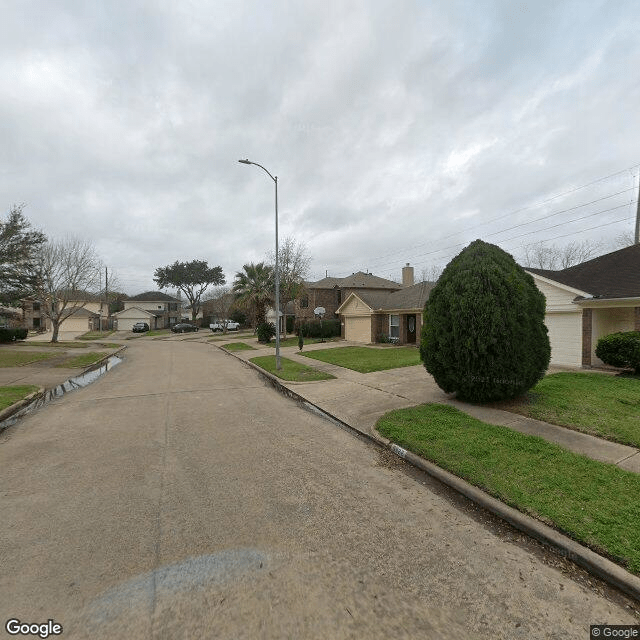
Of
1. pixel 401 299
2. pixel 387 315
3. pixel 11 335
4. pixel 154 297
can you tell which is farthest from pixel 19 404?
pixel 154 297

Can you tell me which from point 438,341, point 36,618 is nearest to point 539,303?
point 438,341

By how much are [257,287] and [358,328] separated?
9046 mm

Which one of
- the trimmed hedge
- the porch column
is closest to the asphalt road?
the porch column

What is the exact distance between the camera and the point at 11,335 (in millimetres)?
28438

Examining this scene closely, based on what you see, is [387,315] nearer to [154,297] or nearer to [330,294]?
[330,294]

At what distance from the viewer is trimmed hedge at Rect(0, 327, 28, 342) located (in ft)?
90.5

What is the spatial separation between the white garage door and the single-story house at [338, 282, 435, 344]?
7.71 m

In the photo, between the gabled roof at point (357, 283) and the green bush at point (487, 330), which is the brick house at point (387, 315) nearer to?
the gabled roof at point (357, 283)

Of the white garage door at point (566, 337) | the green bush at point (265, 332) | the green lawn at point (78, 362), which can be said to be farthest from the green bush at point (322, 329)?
the white garage door at point (566, 337)

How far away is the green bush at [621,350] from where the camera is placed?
9891mm

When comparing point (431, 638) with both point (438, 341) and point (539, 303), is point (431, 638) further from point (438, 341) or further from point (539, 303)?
point (539, 303)

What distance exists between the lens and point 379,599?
2494mm

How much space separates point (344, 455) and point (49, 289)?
31419mm

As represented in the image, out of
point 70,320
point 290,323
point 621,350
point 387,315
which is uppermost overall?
point 387,315
